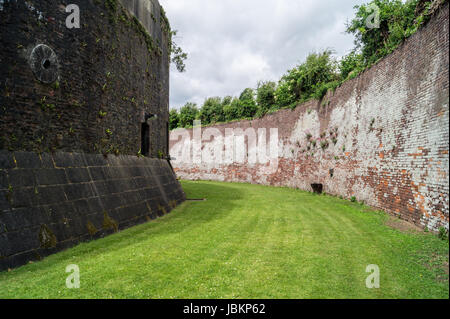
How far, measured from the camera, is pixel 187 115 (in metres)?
33.5

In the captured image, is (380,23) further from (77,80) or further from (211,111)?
(211,111)

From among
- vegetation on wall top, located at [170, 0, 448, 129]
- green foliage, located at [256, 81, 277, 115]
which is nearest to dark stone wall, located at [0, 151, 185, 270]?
vegetation on wall top, located at [170, 0, 448, 129]

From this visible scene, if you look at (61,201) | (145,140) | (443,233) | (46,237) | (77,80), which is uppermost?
(77,80)

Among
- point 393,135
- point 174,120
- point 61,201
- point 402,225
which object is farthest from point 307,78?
point 174,120

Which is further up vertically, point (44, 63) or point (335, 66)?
point (335, 66)

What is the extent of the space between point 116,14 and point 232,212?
6980 millimetres

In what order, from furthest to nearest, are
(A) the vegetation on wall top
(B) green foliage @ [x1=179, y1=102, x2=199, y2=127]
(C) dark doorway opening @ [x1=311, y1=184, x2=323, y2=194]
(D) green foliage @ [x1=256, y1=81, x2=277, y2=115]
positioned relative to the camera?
(B) green foliage @ [x1=179, y1=102, x2=199, y2=127] → (D) green foliage @ [x1=256, y1=81, x2=277, y2=115] → (C) dark doorway opening @ [x1=311, y1=184, x2=323, y2=194] → (A) the vegetation on wall top

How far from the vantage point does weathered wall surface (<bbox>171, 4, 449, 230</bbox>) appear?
5.65 metres

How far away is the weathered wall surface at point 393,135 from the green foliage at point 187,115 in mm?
19236

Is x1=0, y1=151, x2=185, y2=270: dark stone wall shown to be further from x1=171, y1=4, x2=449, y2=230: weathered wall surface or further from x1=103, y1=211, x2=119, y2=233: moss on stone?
x1=171, y1=4, x2=449, y2=230: weathered wall surface

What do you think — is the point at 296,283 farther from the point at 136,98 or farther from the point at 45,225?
the point at 136,98

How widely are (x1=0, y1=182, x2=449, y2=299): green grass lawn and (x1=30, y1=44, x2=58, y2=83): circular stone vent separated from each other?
3.47 metres

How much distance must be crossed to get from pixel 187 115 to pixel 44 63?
2854 cm
